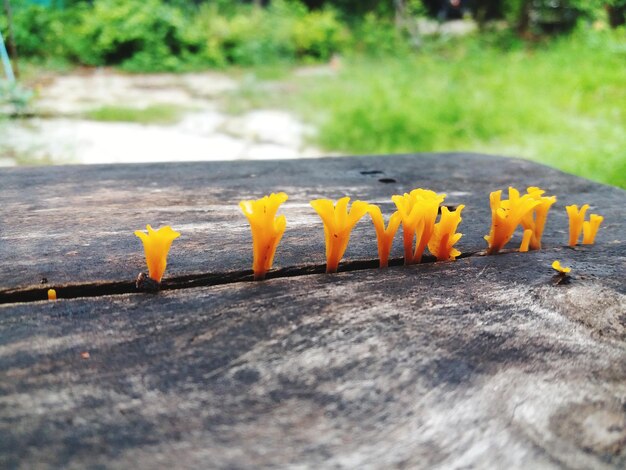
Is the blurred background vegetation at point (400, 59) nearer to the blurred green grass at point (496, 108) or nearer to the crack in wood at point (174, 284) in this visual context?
the blurred green grass at point (496, 108)

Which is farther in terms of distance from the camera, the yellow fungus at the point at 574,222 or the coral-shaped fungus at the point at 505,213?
the yellow fungus at the point at 574,222

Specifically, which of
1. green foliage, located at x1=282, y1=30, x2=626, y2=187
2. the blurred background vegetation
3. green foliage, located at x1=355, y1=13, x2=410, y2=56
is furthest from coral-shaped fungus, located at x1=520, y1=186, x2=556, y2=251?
green foliage, located at x1=355, y1=13, x2=410, y2=56

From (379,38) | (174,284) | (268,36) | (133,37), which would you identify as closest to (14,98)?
(133,37)

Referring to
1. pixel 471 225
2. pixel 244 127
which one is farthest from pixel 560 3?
pixel 471 225

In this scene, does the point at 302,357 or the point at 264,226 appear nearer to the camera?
the point at 302,357

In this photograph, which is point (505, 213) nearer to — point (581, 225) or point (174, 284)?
point (581, 225)

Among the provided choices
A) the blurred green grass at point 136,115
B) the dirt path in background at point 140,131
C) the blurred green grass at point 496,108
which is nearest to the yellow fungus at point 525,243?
the blurred green grass at point 496,108

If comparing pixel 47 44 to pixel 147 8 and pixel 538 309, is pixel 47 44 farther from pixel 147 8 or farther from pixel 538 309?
pixel 538 309
